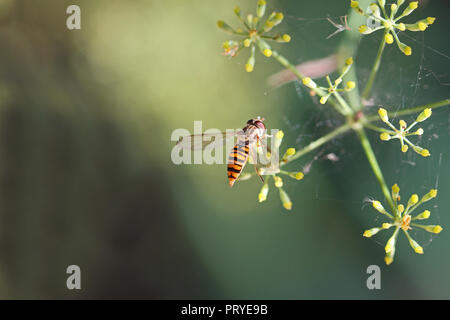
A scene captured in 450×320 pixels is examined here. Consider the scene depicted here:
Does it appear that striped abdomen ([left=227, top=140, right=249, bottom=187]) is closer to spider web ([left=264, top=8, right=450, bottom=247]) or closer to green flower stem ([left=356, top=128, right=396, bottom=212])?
green flower stem ([left=356, top=128, right=396, bottom=212])

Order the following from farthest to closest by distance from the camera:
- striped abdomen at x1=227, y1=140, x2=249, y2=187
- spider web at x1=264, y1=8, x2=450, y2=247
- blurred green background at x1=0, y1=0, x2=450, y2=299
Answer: blurred green background at x1=0, y1=0, x2=450, y2=299 → spider web at x1=264, y1=8, x2=450, y2=247 → striped abdomen at x1=227, y1=140, x2=249, y2=187

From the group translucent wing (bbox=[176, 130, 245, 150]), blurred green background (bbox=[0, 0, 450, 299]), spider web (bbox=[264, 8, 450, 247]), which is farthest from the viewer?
blurred green background (bbox=[0, 0, 450, 299])

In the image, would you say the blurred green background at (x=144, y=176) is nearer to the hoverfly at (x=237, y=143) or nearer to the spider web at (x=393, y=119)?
the spider web at (x=393, y=119)

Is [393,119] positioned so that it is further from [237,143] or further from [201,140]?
[201,140]

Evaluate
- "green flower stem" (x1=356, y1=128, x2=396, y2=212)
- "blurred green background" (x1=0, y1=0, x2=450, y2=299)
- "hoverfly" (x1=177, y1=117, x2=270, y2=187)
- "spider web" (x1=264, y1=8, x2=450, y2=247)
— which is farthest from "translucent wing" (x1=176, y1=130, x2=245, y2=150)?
"blurred green background" (x1=0, y1=0, x2=450, y2=299)

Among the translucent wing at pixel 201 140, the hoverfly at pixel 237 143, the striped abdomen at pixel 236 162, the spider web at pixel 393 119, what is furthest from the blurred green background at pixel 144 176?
the striped abdomen at pixel 236 162

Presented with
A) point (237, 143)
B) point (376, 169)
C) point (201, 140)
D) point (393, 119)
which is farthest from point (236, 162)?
point (393, 119)
